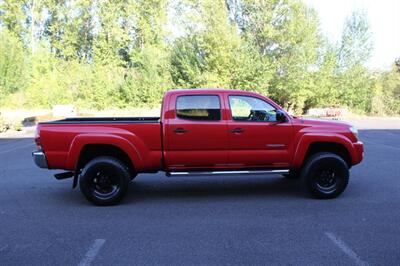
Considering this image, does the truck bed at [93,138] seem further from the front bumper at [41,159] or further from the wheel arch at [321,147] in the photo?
the wheel arch at [321,147]

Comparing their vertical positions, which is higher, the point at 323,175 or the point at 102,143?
the point at 102,143

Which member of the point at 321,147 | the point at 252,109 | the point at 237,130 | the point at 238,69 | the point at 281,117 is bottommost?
the point at 321,147

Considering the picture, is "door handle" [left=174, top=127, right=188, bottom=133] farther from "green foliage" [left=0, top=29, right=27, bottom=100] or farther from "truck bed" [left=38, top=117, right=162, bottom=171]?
"green foliage" [left=0, top=29, right=27, bottom=100]

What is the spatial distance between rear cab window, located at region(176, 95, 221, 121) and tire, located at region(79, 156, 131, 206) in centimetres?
135

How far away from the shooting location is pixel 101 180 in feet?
22.8

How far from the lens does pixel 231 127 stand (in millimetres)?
7090

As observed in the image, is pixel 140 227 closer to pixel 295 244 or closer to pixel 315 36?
pixel 295 244

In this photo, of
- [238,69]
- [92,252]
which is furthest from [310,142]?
[238,69]

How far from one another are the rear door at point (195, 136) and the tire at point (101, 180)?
805mm

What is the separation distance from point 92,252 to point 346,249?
285cm

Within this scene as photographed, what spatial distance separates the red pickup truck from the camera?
6.86m

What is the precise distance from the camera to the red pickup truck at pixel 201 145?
22.5 feet

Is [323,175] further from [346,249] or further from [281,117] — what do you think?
[346,249]

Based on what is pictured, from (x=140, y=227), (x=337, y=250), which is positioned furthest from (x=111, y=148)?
(x=337, y=250)
